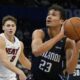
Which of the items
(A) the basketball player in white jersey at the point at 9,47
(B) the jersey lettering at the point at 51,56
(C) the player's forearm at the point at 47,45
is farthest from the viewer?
(A) the basketball player in white jersey at the point at 9,47

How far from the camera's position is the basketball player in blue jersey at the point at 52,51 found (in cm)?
415

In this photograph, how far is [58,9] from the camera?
4.28 meters

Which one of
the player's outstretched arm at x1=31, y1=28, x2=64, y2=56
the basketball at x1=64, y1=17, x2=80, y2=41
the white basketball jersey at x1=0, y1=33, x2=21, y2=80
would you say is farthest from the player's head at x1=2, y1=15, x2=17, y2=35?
the basketball at x1=64, y1=17, x2=80, y2=41

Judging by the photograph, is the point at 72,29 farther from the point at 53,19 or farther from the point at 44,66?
the point at 44,66

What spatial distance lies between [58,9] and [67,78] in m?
2.68

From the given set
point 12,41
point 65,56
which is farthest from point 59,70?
point 12,41

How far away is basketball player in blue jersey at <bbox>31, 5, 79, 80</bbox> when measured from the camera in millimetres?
4152

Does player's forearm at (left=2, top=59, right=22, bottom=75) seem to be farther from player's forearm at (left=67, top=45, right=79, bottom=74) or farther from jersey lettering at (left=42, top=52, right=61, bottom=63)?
player's forearm at (left=67, top=45, right=79, bottom=74)

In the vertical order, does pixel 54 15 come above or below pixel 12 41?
above

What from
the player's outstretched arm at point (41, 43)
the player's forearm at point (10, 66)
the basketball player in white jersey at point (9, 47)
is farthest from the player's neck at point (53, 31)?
the basketball player in white jersey at point (9, 47)

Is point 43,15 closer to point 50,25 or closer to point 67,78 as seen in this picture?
point 67,78

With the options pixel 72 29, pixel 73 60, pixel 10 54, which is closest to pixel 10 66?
pixel 10 54

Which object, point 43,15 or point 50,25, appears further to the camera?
point 43,15

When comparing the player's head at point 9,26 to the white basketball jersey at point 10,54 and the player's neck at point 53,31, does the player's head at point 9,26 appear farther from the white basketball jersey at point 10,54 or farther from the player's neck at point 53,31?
Answer: the player's neck at point 53,31
